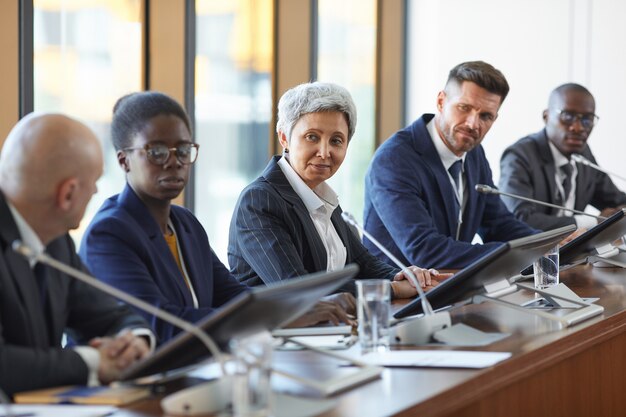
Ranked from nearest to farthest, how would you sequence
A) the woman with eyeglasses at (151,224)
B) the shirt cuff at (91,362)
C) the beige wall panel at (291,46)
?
the shirt cuff at (91,362) → the woman with eyeglasses at (151,224) → the beige wall panel at (291,46)

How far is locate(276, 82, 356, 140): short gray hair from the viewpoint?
3.28 metres

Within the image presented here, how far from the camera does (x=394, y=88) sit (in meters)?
7.59


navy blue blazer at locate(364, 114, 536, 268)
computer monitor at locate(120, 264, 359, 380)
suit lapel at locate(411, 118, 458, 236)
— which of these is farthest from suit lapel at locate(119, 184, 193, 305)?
suit lapel at locate(411, 118, 458, 236)

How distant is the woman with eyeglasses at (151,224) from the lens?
8.04ft

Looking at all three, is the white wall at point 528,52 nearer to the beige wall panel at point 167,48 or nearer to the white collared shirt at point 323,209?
the beige wall panel at point 167,48

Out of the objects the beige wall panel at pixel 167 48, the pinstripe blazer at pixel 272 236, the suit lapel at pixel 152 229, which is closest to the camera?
the suit lapel at pixel 152 229

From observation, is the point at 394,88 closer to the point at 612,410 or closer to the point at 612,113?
the point at 612,113

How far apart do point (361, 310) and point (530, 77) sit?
540cm

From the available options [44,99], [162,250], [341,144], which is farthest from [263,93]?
[162,250]

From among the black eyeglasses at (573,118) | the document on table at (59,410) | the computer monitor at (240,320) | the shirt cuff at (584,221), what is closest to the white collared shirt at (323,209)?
the computer monitor at (240,320)

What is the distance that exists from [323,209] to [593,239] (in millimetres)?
1017

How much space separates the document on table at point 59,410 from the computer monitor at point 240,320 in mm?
76

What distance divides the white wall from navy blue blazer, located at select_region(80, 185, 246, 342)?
5030mm

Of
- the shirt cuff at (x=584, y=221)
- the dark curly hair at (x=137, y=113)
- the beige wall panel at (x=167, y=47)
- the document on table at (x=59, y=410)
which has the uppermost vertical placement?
the beige wall panel at (x=167, y=47)
